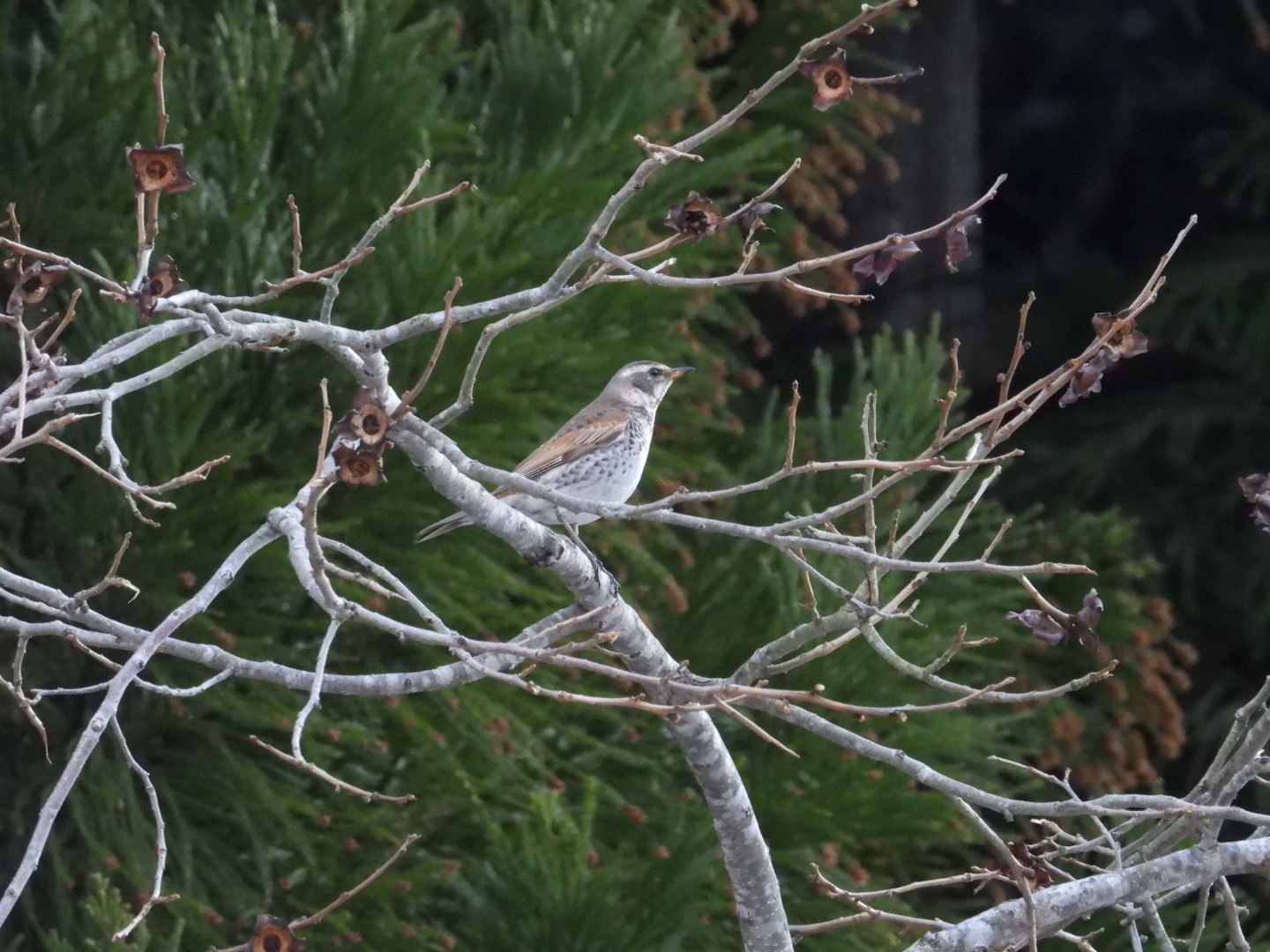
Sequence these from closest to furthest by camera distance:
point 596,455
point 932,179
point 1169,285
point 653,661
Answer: point 653,661 → point 596,455 → point 1169,285 → point 932,179

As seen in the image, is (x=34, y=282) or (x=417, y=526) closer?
(x=34, y=282)

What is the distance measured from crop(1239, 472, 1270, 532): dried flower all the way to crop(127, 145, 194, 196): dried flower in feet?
3.40

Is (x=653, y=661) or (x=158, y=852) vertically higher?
(x=653, y=661)

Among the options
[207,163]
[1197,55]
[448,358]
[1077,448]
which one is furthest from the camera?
[1197,55]

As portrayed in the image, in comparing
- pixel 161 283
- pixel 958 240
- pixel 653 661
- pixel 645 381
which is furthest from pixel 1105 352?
pixel 645 381

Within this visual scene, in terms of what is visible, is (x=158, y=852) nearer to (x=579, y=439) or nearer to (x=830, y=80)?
(x=830, y=80)

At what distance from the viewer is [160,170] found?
1.37 meters

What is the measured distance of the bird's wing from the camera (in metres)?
2.98

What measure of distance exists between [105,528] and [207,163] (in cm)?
79

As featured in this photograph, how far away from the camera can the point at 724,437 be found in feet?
13.3

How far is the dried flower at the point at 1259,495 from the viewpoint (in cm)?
164

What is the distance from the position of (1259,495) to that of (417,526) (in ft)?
5.66

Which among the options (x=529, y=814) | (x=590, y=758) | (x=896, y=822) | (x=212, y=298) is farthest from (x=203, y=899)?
(x=212, y=298)

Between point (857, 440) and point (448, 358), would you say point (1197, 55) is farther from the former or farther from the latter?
point (448, 358)
